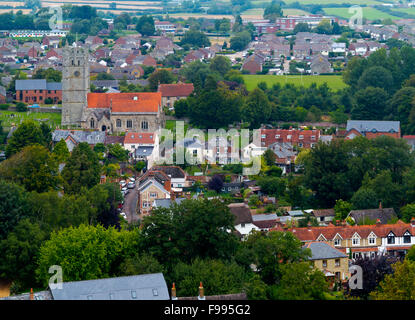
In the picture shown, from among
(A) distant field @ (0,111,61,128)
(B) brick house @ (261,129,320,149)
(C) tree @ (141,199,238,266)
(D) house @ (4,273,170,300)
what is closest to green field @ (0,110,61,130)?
(A) distant field @ (0,111,61,128)

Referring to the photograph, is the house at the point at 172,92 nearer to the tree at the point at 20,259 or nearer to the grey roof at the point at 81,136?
the grey roof at the point at 81,136

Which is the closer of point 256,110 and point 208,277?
point 208,277

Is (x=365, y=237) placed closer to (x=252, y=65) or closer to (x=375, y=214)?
(x=375, y=214)

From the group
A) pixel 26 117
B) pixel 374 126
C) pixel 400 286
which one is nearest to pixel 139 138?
pixel 26 117
